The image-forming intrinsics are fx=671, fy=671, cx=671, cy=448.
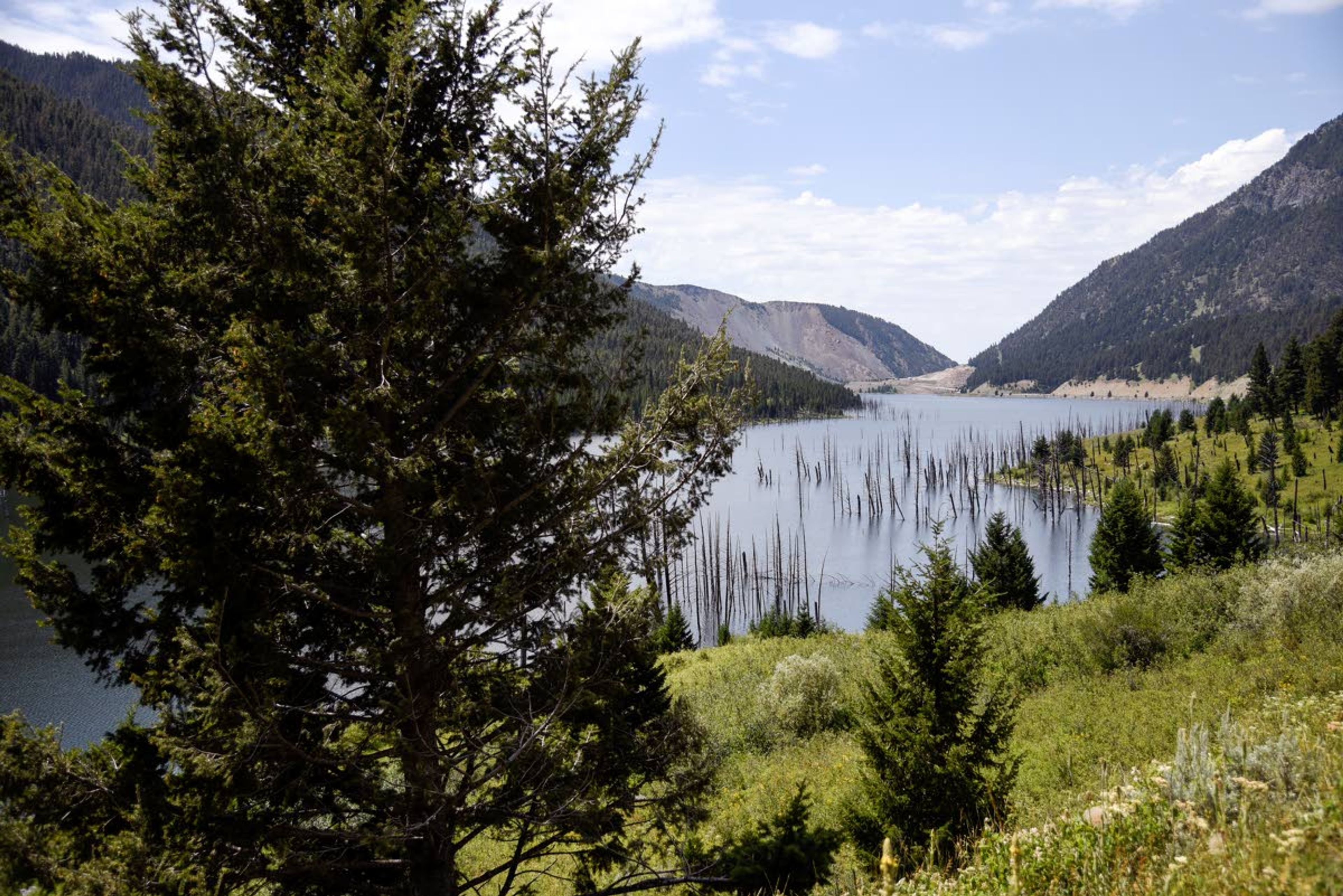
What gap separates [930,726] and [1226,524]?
102ft

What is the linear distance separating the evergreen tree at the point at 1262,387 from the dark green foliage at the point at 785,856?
101m

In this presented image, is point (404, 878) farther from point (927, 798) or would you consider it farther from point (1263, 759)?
point (1263, 759)

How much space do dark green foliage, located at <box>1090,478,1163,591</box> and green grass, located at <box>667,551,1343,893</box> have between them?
1029 centimetres

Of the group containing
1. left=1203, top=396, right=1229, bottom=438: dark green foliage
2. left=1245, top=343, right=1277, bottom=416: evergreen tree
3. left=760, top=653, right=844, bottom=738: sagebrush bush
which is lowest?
left=760, top=653, right=844, bottom=738: sagebrush bush

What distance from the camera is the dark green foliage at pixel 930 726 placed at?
8641 millimetres

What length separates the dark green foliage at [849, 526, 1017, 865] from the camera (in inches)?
340

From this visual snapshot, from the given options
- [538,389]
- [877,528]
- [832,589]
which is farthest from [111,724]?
[877,528]

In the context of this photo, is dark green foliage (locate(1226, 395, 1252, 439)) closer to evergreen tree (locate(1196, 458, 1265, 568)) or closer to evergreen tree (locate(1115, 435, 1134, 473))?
evergreen tree (locate(1115, 435, 1134, 473))

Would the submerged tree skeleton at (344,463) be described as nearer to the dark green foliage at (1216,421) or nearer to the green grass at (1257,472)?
the green grass at (1257,472)

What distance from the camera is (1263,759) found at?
432cm

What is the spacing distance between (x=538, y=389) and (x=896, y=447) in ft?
436

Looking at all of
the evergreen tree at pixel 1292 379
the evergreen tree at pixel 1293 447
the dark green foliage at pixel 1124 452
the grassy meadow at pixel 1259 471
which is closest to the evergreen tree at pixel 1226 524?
the grassy meadow at pixel 1259 471

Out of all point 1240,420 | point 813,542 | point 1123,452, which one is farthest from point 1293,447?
point 813,542

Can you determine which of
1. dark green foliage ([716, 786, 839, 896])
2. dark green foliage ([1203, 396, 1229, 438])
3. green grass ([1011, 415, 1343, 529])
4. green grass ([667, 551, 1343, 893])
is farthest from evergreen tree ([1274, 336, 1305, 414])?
dark green foliage ([716, 786, 839, 896])
